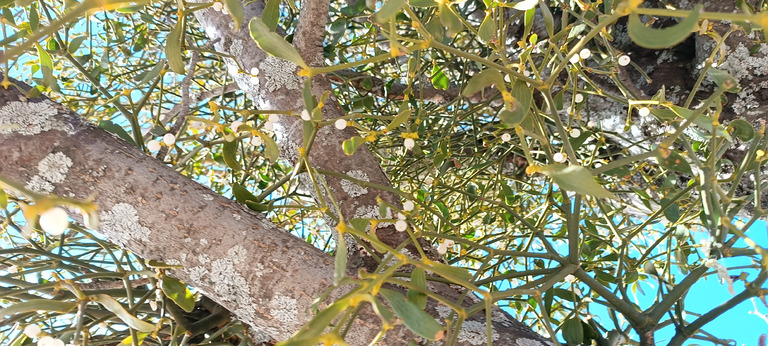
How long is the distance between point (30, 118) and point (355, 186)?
1.21ft

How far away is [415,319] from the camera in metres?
0.35

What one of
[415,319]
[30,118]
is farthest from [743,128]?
[30,118]

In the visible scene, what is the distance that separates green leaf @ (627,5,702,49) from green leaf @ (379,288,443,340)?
7.5 inches

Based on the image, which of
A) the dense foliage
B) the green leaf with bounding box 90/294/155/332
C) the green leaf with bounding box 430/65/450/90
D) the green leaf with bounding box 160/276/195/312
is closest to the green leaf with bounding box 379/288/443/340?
the dense foliage

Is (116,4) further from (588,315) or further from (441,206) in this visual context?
(441,206)

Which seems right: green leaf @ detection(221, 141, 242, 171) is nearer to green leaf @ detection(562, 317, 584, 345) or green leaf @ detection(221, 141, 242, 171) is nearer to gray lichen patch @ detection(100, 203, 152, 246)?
gray lichen patch @ detection(100, 203, 152, 246)

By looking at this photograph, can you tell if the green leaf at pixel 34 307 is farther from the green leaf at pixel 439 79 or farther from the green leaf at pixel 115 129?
the green leaf at pixel 439 79

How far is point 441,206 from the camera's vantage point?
0.99 m

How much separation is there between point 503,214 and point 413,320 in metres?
0.72

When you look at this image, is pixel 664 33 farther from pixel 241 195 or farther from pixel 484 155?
pixel 484 155

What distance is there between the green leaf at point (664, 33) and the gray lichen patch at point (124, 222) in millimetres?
506

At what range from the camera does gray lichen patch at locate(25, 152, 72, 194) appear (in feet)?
1.98

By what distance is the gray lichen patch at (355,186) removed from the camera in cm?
73

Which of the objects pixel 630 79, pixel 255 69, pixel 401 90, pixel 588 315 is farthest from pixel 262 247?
pixel 630 79
